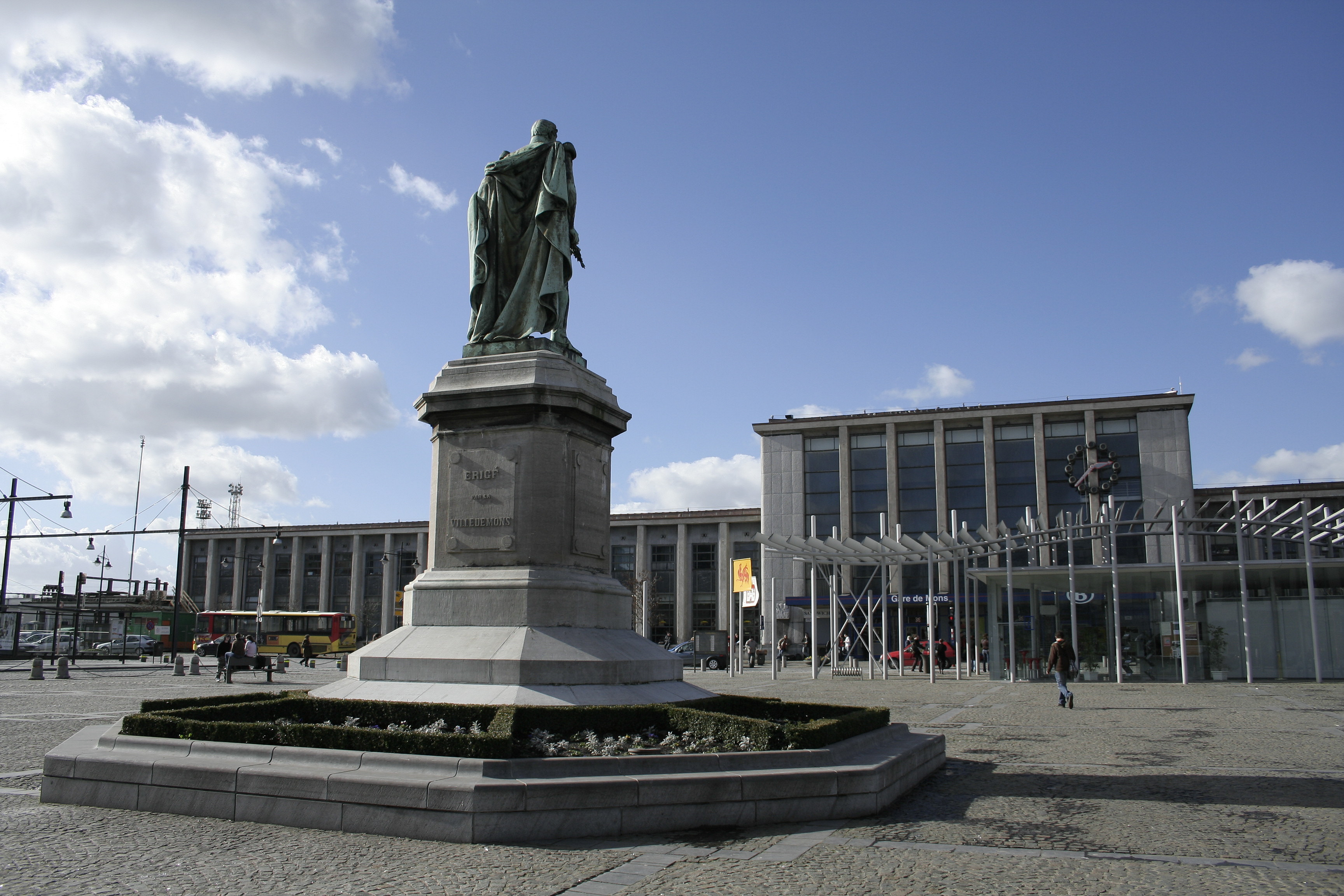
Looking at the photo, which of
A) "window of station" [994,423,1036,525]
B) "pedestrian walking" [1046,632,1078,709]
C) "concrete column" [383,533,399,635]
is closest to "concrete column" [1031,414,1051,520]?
"window of station" [994,423,1036,525]

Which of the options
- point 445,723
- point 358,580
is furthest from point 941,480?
point 445,723

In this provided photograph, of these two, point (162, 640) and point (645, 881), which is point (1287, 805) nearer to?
point (645, 881)

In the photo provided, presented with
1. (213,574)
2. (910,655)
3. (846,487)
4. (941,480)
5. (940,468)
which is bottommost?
(910,655)

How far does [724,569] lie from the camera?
76.1 m

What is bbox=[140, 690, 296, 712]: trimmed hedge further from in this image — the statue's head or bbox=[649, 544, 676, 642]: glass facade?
bbox=[649, 544, 676, 642]: glass facade

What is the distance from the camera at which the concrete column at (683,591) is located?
7688cm

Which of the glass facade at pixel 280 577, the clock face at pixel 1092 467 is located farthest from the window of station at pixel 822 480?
the glass facade at pixel 280 577

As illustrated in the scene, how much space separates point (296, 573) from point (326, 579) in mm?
3557

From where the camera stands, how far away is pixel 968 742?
14242 mm

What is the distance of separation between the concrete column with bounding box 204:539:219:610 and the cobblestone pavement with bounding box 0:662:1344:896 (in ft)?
Answer: 280

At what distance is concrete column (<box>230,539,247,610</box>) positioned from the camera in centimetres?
8762

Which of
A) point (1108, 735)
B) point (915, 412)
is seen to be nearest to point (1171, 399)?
point (915, 412)

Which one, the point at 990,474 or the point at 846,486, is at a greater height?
the point at 990,474

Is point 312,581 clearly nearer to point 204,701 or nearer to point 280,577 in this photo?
point 280,577
